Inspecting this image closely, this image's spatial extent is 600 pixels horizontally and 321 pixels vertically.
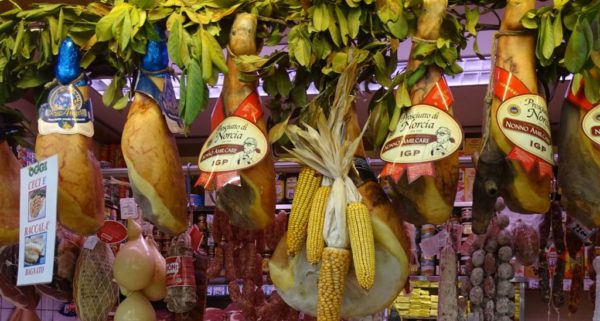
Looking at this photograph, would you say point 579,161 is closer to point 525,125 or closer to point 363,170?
point 525,125

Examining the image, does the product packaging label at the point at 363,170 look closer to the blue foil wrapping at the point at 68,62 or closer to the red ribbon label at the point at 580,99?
the red ribbon label at the point at 580,99

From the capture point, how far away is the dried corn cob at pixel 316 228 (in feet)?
6.76

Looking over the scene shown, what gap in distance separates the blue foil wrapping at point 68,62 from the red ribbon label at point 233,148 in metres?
0.53

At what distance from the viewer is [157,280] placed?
3.09 metres

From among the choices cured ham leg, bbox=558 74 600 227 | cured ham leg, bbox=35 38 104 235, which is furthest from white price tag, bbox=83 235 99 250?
cured ham leg, bbox=558 74 600 227

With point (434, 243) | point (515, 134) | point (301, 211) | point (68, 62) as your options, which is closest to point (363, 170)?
point (301, 211)

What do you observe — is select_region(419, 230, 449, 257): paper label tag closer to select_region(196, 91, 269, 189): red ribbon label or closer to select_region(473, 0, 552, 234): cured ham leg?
select_region(473, 0, 552, 234): cured ham leg

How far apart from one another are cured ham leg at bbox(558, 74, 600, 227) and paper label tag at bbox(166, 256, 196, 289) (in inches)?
58.5

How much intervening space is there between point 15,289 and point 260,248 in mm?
964

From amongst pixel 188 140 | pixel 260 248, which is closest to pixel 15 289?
pixel 260 248

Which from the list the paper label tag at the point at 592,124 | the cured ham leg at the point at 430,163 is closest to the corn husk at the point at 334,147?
the cured ham leg at the point at 430,163

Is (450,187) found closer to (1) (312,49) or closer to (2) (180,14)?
(1) (312,49)

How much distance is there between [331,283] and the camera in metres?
2.00

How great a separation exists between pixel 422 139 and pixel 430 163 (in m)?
0.07
